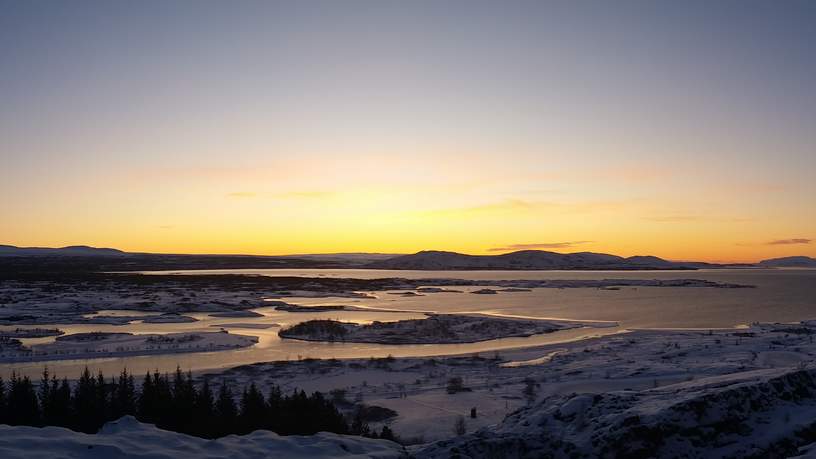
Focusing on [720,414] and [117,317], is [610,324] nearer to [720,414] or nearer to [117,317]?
[117,317]

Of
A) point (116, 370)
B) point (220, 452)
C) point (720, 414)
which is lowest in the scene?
point (116, 370)

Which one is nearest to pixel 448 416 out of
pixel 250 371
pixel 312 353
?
pixel 250 371

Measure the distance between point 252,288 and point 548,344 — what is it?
6820 centimetres

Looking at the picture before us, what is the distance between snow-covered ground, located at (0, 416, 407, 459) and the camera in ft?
23.2

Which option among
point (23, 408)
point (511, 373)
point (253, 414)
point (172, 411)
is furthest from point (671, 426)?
point (511, 373)

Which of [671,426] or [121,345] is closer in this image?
[671,426]

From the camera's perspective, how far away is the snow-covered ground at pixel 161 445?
7.06 metres

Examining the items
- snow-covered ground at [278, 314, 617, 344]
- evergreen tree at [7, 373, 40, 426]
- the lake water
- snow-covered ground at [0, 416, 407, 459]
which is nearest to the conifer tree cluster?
evergreen tree at [7, 373, 40, 426]

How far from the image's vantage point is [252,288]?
323 ft

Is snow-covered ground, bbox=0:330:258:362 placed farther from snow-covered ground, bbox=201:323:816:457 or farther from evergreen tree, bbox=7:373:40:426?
evergreen tree, bbox=7:373:40:426

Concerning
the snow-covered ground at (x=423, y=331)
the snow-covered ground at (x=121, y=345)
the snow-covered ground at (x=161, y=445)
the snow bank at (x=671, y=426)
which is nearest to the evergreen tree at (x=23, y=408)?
the snow-covered ground at (x=161, y=445)

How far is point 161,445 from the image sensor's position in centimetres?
764

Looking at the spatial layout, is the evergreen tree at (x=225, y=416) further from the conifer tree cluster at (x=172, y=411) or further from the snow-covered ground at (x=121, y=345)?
the snow-covered ground at (x=121, y=345)

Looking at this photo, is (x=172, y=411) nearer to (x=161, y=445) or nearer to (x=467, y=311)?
(x=161, y=445)
